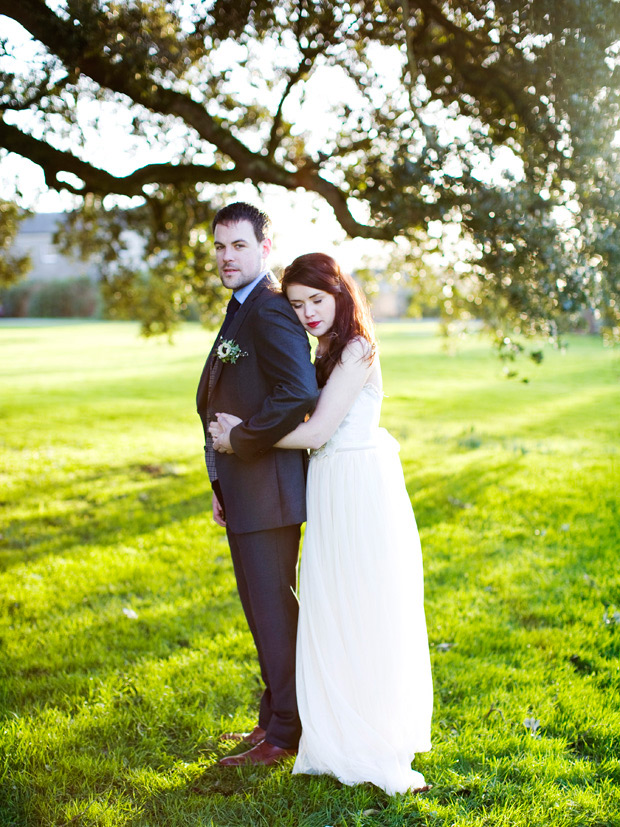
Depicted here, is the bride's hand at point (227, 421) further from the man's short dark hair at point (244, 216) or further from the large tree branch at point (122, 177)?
the large tree branch at point (122, 177)

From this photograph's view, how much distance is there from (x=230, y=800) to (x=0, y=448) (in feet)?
36.8

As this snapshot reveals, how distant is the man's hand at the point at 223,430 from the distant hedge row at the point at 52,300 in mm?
55505

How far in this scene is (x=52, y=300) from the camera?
56.3 metres

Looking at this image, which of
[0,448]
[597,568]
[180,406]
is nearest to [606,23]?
[597,568]

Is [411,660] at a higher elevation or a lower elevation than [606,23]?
lower

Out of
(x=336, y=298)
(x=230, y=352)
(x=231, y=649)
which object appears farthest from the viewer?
(x=231, y=649)

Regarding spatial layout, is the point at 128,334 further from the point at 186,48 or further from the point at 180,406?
the point at 186,48

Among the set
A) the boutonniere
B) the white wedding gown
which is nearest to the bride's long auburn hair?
the white wedding gown

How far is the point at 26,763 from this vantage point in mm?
3568

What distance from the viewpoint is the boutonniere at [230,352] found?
333 cm

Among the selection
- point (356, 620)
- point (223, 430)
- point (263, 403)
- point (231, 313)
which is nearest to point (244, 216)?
point (231, 313)

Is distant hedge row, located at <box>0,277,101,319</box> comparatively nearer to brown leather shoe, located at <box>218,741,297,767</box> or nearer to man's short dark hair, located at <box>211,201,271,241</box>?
man's short dark hair, located at <box>211,201,271,241</box>

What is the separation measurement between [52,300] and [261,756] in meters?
57.9

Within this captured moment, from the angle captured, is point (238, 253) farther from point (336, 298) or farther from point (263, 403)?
point (263, 403)
